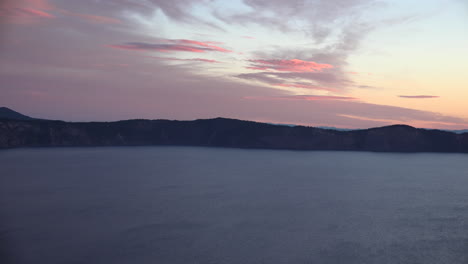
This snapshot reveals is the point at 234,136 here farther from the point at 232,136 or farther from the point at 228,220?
the point at 228,220

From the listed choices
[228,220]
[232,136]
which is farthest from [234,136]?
[228,220]

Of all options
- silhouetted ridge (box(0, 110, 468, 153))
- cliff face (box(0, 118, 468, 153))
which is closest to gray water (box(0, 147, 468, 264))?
cliff face (box(0, 118, 468, 153))

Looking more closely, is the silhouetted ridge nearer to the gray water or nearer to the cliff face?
the cliff face

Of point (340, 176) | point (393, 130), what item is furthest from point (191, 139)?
point (340, 176)

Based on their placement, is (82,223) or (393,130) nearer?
(82,223)

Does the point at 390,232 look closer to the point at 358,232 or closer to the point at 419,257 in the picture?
the point at 358,232

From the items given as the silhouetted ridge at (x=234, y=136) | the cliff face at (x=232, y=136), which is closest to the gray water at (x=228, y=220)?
the cliff face at (x=232, y=136)
